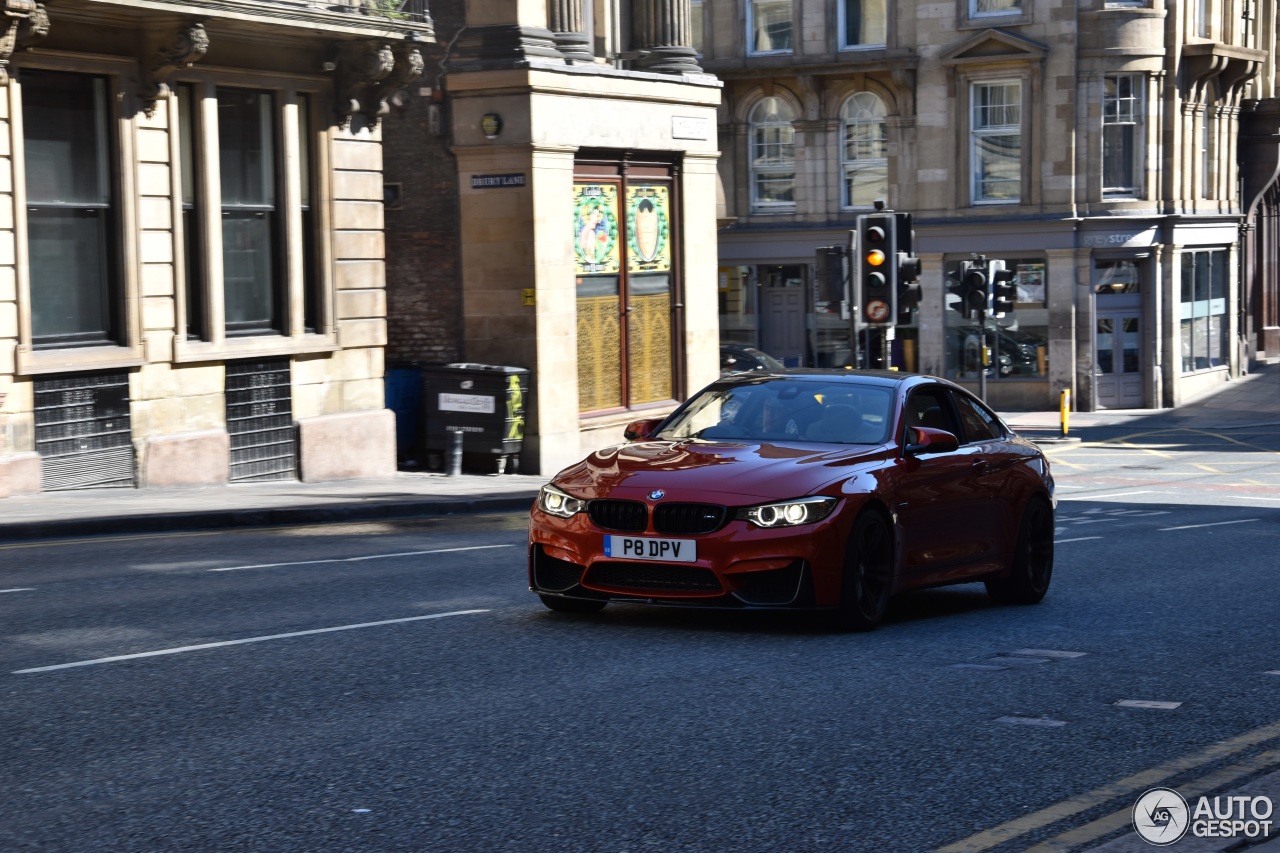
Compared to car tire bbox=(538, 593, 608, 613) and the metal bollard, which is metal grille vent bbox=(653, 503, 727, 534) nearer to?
car tire bbox=(538, 593, 608, 613)

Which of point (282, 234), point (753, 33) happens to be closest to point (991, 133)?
point (753, 33)

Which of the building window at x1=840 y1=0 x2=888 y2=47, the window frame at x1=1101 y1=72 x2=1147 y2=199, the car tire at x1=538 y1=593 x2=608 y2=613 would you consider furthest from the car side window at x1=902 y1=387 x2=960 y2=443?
the building window at x1=840 y1=0 x2=888 y2=47

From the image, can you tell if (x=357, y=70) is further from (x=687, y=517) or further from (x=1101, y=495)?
(x=687, y=517)

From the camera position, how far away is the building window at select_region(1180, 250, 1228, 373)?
154 feet

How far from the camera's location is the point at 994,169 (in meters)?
44.6

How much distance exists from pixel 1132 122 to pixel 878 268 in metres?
23.7

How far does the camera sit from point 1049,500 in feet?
40.7

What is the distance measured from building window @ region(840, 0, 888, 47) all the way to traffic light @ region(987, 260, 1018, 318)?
11.7 meters

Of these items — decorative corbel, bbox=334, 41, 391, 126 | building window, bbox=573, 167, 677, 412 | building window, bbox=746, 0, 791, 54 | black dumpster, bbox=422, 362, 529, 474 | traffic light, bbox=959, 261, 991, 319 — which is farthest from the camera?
building window, bbox=746, 0, 791, 54

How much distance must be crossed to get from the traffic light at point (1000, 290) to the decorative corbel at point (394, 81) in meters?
15.2

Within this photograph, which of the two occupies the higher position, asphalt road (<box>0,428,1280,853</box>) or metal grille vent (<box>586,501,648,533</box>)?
metal grille vent (<box>586,501,648,533</box>)

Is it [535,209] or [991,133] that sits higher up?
[991,133]

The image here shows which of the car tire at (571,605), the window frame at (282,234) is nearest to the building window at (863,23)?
the window frame at (282,234)

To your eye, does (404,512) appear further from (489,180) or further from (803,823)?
(803,823)
